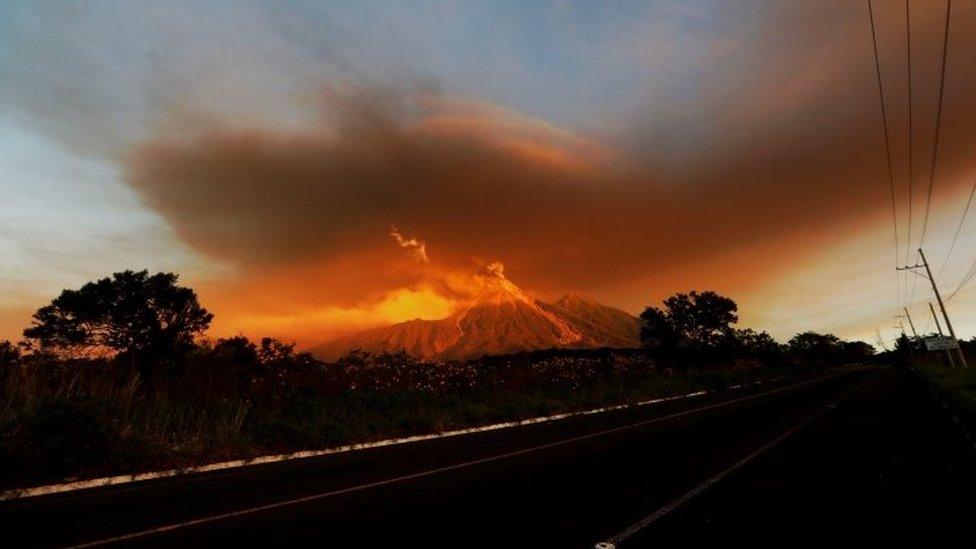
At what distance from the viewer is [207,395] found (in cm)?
1450

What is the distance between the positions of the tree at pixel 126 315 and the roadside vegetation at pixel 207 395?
10 cm

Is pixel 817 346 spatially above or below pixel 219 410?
above

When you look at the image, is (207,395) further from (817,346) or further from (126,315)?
(817,346)

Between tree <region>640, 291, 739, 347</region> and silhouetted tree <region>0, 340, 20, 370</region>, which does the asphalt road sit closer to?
silhouetted tree <region>0, 340, 20, 370</region>

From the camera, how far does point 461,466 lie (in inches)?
377

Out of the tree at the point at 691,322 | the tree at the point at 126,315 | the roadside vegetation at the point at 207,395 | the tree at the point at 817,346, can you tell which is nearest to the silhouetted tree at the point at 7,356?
the roadside vegetation at the point at 207,395

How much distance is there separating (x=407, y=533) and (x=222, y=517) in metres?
2.40

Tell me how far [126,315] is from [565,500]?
4047 centimetres

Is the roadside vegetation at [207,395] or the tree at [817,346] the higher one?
the tree at [817,346]

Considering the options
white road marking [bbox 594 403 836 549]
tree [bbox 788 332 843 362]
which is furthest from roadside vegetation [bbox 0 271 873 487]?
tree [bbox 788 332 843 362]

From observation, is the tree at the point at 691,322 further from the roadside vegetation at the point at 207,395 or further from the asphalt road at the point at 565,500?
the asphalt road at the point at 565,500

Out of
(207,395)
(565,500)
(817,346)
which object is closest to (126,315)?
(207,395)

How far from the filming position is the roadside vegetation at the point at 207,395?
33.4 ft

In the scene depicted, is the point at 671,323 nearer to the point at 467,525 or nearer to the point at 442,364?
the point at 442,364
